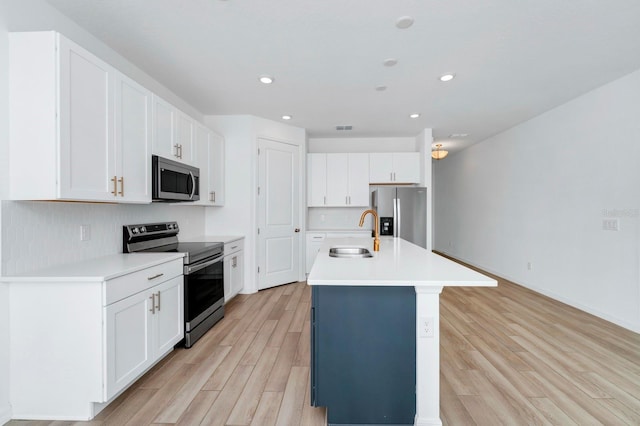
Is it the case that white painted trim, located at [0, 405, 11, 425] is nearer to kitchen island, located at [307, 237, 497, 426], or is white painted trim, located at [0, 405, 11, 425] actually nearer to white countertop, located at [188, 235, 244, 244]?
kitchen island, located at [307, 237, 497, 426]

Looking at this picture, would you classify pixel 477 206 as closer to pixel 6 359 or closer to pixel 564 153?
pixel 564 153

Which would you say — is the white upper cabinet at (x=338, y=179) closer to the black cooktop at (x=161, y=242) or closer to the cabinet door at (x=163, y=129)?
the black cooktop at (x=161, y=242)

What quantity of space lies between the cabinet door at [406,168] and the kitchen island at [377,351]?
380 centimetres

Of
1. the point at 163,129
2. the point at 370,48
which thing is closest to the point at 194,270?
the point at 163,129

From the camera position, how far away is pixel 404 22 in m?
2.12

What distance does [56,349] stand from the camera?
166 cm

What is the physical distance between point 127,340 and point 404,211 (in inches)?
166

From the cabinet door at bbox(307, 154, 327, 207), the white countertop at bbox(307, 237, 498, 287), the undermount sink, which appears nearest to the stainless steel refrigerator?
the cabinet door at bbox(307, 154, 327, 207)

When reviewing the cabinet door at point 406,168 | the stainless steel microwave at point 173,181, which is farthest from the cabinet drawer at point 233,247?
the cabinet door at point 406,168

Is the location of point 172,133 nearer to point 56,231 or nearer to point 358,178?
point 56,231

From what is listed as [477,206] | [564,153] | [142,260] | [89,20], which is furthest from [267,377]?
[477,206]

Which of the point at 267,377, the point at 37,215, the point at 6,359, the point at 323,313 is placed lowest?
the point at 267,377

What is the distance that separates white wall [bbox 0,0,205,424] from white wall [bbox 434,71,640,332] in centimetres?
484

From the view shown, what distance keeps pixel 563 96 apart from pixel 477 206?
8.89 feet
